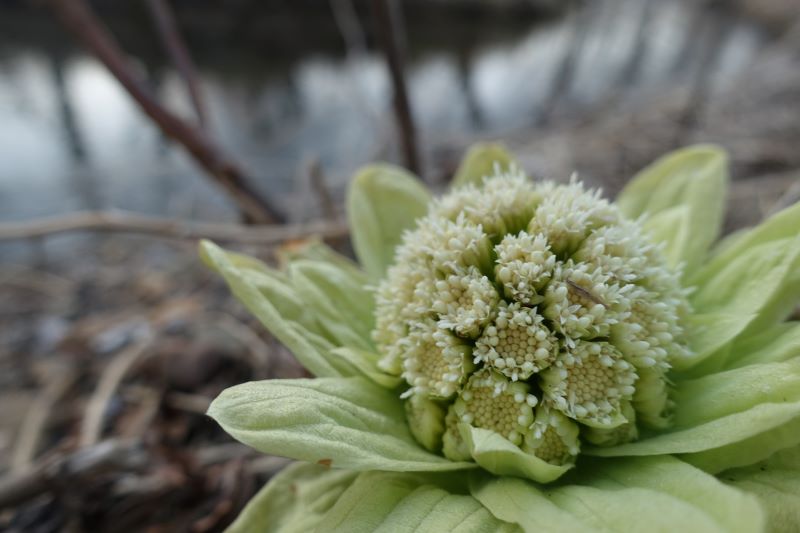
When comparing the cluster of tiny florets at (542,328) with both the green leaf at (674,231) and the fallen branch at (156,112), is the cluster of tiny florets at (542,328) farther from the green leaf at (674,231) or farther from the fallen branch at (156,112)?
the fallen branch at (156,112)

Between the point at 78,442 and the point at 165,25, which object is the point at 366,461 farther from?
the point at 165,25

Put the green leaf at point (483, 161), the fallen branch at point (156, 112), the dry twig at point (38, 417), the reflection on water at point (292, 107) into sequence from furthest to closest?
the reflection on water at point (292, 107)
the fallen branch at point (156, 112)
the dry twig at point (38, 417)
the green leaf at point (483, 161)

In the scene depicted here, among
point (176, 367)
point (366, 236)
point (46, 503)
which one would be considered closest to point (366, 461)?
point (366, 236)

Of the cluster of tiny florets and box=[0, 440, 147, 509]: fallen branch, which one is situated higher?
the cluster of tiny florets

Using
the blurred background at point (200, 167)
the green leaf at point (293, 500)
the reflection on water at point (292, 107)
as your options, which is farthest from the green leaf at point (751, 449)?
the reflection on water at point (292, 107)

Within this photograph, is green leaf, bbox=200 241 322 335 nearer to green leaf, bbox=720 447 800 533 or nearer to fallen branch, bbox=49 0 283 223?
green leaf, bbox=720 447 800 533

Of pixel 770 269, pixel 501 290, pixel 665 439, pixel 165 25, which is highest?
pixel 165 25

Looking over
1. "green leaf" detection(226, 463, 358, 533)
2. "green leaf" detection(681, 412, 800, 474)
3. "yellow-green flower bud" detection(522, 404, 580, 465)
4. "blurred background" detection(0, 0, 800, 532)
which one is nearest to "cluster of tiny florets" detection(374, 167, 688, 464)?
"yellow-green flower bud" detection(522, 404, 580, 465)
